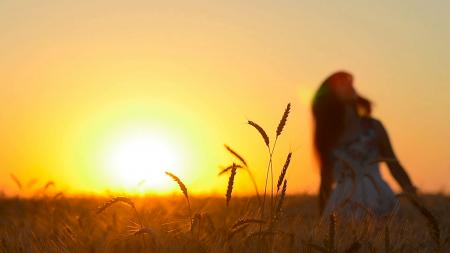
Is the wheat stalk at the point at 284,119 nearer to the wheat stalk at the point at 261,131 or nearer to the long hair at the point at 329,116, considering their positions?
the wheat stalk at the point at 261,131

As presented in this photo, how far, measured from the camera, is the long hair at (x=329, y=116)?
661 cm

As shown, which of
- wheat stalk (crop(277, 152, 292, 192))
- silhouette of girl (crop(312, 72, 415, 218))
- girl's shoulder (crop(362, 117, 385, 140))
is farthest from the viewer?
silhouette of girl (crop(312, 72, 415, 218))

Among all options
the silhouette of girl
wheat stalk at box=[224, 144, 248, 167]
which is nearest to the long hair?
the silhouette of girl

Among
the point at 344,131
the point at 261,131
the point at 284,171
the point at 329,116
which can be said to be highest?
the point at 329,116

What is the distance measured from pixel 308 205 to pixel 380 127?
1994 mm

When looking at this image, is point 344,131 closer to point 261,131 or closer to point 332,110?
point 332,110

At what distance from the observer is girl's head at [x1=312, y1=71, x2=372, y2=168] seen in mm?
6602

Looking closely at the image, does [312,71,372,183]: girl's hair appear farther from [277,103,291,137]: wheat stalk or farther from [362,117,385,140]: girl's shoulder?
[277,103,291,137]: wheat stalk

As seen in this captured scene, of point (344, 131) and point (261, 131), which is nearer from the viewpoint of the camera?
point (261, 131)

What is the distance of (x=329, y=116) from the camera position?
6.62m

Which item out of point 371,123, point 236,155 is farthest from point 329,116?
point 236,155

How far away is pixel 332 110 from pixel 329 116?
2.5 inches

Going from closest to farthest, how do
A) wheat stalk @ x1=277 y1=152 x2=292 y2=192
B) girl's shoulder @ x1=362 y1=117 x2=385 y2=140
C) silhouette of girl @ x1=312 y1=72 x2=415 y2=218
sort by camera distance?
1. wheat stalk @ x1=277 y1=152 x2=292 y2=192
2. girl's shoulder @ x1=362 y1=117 x2=385 y2=140
3. silhouette of girl @ x1=312 y1=72 x2=415 y2=218

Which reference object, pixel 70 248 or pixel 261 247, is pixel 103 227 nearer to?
pixel 70 248
